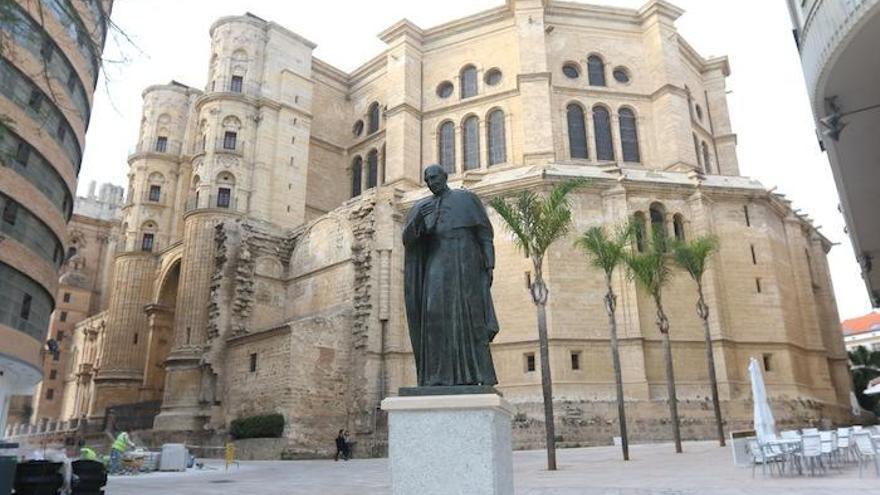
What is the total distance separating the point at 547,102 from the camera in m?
31.0

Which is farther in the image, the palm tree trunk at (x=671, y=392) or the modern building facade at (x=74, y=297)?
the modern building facade at (x=74, y=297)

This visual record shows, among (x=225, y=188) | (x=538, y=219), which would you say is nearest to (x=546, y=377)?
(x=538, y=219)

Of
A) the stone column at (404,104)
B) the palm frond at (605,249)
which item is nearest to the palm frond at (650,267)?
the palm frond at (605,249)

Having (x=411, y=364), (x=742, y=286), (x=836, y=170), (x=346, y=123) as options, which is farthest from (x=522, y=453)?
(x=346, y=123)

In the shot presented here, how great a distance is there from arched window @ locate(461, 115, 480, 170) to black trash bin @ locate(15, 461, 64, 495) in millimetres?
27285

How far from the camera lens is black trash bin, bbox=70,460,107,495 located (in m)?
8.20

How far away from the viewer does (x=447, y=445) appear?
471 centimetres

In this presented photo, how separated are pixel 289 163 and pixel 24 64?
18038 millimetres

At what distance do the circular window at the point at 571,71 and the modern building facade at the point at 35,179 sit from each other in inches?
880

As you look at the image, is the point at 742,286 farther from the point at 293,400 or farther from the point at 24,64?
the point at 24,64

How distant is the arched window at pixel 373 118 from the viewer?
38.8 m

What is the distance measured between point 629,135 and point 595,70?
4095 millimetres

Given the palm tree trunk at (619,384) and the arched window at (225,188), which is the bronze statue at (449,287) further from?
the arched window at (225,188)

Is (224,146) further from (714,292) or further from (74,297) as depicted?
(74,297)
